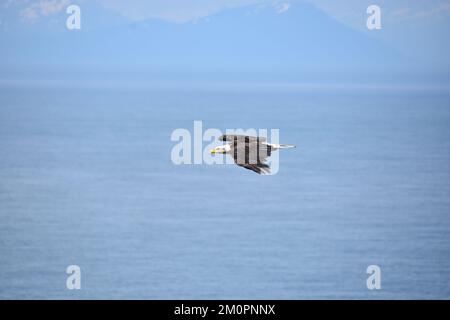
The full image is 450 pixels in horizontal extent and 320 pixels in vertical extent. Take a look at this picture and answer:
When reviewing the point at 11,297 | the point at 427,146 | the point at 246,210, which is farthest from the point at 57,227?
the point at 427,146

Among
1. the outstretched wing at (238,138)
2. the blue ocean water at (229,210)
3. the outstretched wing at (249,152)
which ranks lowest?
the outstretched wing at (249,152)

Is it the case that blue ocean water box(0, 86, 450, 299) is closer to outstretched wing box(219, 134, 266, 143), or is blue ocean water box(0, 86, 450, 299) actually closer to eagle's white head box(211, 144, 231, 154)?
eagle's white head box(211, 144, 231, 154)

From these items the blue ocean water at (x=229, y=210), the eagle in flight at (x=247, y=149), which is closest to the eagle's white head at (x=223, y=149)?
the eagle in flight at (x=247, y=149)

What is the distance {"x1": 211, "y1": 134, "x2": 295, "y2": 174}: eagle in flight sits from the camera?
19.8 m

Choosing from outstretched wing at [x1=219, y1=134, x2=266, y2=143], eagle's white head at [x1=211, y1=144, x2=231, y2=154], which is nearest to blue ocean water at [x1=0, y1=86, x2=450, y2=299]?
eagle's white head at [x1=211, y1=144, x2=231, y2=154]

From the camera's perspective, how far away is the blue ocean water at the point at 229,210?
53.6 m

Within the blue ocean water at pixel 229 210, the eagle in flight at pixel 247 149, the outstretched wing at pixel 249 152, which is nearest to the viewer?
the outstretched wing at pixel 249 152

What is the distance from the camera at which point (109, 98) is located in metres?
114

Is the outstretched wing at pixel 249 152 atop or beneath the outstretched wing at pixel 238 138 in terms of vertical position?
beneath

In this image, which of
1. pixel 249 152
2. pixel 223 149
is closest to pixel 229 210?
pixel 223 149

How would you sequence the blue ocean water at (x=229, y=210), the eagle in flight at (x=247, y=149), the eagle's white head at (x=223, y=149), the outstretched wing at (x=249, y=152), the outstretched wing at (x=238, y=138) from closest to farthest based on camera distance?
the outstretched wing at (x=249, y=152) < the eagle in flight at (x=247, y=149) < the outstretched wing at (x=238, y=138) < the eagle's white head at (x=223, y=149) < the blue ocean water at (x=229, y=210)

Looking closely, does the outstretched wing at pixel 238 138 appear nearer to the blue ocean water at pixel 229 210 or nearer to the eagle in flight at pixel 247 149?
the eagle in flight at pixel 247 149

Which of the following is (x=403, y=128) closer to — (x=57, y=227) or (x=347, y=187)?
(x=347, y=187)

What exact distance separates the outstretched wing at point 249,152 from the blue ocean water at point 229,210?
1157 inches
